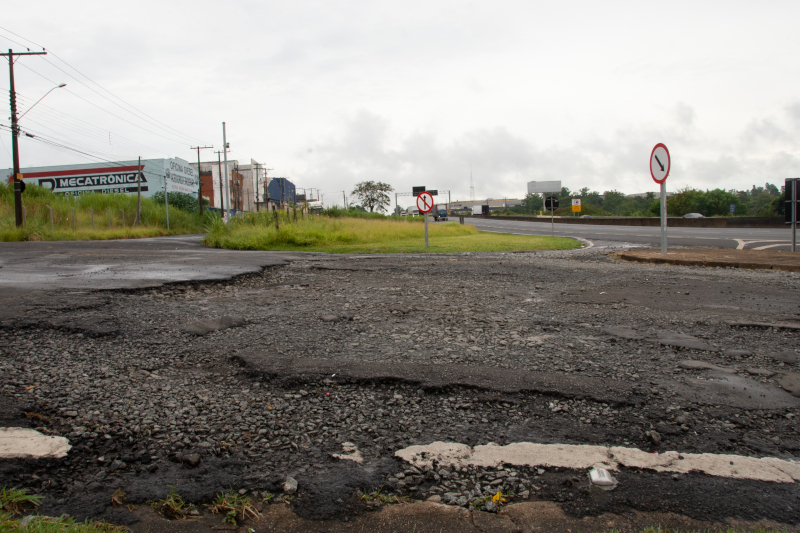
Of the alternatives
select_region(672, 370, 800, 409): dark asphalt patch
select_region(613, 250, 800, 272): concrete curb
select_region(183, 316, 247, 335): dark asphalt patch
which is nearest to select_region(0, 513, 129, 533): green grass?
select_region(183, 316, 247, 335): dark asphalt patch

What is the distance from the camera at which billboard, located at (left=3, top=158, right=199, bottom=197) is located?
6034 cm

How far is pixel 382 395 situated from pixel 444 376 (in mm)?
473

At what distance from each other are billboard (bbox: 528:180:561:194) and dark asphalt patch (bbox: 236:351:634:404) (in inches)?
5399

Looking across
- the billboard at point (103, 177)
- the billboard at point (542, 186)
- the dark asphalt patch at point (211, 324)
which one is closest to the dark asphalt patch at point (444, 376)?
the dark asphalt patch at point (211, 324)

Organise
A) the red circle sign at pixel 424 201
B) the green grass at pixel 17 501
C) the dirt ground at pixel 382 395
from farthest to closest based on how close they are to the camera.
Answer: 1. the red circle sign at pixel 424 201
2. the dirt ground at pixel 382 395
3. the green grass at pixel 17 501

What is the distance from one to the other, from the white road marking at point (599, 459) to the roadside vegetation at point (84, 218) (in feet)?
74.1

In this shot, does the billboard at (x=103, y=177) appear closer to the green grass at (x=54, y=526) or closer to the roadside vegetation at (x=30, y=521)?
the roadside vegetation at (x=30, y=521)

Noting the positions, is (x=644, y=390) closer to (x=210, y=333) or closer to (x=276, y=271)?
(x=210, y=333)

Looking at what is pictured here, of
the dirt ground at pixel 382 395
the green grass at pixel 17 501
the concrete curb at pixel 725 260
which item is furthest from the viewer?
the concrete curb at pixel 725 260

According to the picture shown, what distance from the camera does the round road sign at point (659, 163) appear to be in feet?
37.9

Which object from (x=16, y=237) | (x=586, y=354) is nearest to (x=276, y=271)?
(x=586, y=354)

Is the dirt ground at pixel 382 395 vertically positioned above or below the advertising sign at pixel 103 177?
below

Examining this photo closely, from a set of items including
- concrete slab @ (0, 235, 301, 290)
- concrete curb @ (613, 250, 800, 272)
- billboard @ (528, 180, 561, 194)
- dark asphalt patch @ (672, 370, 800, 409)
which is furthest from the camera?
billboard @ (528, 180, 561, 194)

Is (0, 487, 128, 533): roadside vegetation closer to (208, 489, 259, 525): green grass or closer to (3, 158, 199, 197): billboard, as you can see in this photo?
(208, 489, 259, 525): green grass
